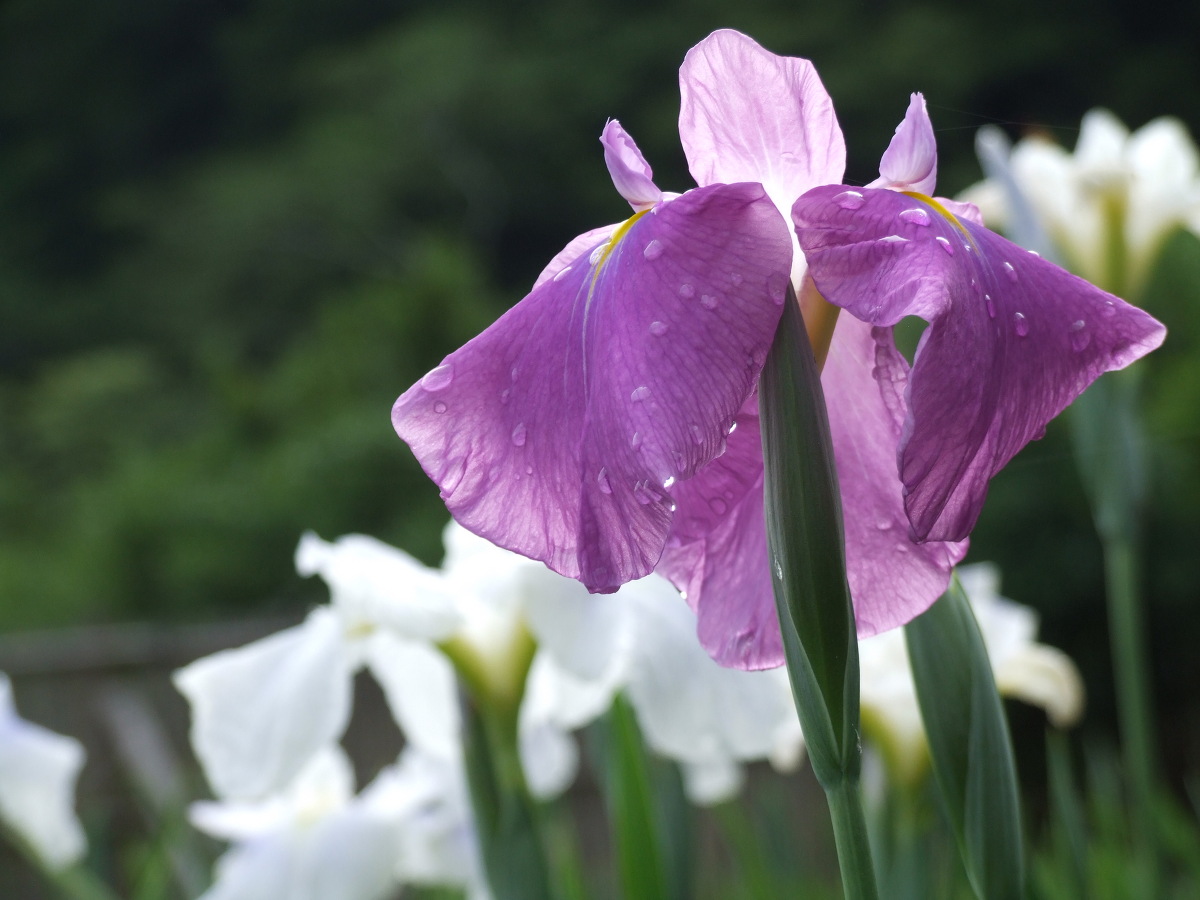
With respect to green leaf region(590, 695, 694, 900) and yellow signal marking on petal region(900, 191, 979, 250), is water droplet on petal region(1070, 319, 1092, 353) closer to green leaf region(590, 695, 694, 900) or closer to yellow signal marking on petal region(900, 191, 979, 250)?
yellow signal marking on petal region(900, 191, 979, 250)

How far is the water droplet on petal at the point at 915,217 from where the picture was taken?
12.0 inches

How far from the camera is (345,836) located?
0.72 m

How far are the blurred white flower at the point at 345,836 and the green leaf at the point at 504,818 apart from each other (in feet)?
0.38

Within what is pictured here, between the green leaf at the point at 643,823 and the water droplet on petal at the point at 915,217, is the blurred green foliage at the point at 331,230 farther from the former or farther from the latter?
the green leaf at the point at 643,823

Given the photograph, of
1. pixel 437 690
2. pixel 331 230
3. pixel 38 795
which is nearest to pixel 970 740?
pixel 437 690

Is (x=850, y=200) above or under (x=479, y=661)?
above

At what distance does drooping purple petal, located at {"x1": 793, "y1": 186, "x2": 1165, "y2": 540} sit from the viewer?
28cm

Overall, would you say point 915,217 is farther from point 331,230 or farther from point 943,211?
point 331,230

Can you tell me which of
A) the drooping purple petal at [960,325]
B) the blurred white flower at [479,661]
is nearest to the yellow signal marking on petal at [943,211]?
the drooping purple petal at [960,325]

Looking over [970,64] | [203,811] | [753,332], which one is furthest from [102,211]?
[753,332]

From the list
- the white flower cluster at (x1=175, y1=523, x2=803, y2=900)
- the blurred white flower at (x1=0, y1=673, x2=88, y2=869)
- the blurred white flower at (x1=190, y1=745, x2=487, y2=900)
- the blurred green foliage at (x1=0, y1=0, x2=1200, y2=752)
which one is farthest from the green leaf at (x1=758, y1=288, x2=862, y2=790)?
the blurred white flower at (x1=0, y1=673, x2=88, y2=869)

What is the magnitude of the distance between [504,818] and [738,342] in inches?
14.2

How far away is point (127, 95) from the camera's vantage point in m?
9.02

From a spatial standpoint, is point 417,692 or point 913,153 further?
point 417,692
